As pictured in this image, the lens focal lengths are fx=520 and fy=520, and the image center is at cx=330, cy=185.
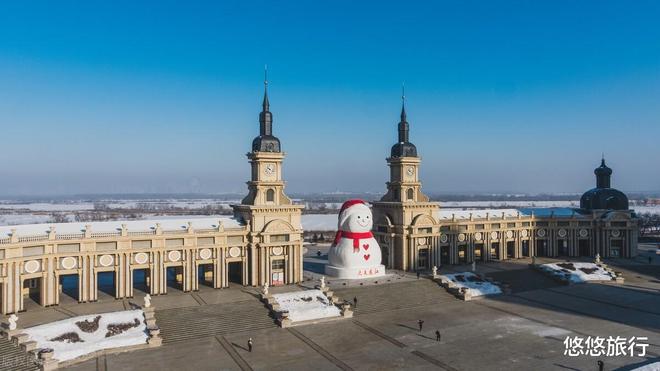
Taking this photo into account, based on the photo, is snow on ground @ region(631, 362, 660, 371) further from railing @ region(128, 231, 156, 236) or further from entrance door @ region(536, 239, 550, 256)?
entrance door @ region(536, 239, 550, 256)

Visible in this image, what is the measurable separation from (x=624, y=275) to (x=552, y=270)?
30.0 feet

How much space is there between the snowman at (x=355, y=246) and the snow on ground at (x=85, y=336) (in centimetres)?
2206

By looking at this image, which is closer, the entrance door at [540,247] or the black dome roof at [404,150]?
the black dome roof at [404,150]

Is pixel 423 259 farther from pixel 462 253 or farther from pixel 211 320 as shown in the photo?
pixel 211 320

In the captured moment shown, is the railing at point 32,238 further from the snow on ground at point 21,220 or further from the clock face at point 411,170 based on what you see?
the snow on ground at point 21,220

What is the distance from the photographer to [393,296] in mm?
48969

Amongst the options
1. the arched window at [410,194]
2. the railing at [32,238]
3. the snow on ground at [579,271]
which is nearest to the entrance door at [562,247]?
the snow on ground at [579,271]

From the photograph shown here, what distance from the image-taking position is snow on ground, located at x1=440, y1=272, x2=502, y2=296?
51469mm

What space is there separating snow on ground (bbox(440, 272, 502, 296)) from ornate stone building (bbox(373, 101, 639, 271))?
24.6 feet

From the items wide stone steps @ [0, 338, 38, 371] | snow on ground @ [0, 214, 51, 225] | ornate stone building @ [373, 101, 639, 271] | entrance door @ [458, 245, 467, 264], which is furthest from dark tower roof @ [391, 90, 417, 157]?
snow on ground @ [0, 214, 51, 225]

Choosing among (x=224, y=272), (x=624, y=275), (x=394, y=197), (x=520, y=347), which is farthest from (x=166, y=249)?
(x=624, y=275)

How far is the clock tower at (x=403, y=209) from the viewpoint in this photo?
6138 cm

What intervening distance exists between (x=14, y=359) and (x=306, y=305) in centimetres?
2124

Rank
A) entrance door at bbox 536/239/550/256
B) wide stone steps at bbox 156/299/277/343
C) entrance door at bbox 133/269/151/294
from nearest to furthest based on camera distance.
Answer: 1. wide stone steps at bbox 156/299/277/343
2. entrance door at bbox 133/269/151/294
3. entrance door at bbox 536/239/550/256
